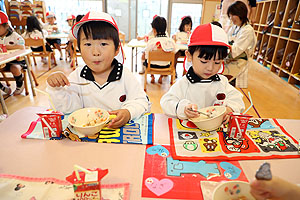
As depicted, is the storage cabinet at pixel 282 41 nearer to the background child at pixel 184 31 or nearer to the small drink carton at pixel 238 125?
the background child at pixel 184 31

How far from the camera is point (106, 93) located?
1.22 meters

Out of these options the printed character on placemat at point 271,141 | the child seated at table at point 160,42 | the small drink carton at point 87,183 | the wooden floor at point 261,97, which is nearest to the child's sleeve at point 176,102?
the printed character on placemat at point 271,141

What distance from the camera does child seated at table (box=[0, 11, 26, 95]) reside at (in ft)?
9.47

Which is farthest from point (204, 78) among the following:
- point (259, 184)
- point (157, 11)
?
point (157, 11)

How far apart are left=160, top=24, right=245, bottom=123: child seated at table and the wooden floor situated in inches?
57.7

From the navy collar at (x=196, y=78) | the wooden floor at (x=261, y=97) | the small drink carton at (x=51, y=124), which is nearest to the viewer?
the small drink carton at (x=51, y=124)

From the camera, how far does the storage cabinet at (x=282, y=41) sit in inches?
149

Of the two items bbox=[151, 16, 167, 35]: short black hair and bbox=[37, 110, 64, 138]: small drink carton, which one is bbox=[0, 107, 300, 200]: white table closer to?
bbox=[37, 110, 64, 138]: small drink carton

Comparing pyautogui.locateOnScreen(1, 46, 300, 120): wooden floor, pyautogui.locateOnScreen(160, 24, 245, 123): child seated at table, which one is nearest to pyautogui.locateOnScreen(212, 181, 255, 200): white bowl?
pyautogui.locateOnScreen(160, 24, 245, 123): child seated at table

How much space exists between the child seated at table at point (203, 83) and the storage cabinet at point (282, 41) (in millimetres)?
3059

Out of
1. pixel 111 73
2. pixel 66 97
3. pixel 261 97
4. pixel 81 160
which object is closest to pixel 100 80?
pixel 111 73

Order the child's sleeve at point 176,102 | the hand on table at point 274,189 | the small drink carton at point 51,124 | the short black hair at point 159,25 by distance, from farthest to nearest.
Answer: the short black hair at point 159,25 → the child's sleeve at point 176,102 → the small drink carton at point 51,124 → the hand on table at point 274,189

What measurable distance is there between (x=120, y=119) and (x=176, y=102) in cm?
35

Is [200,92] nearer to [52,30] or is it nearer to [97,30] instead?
[97,30]
